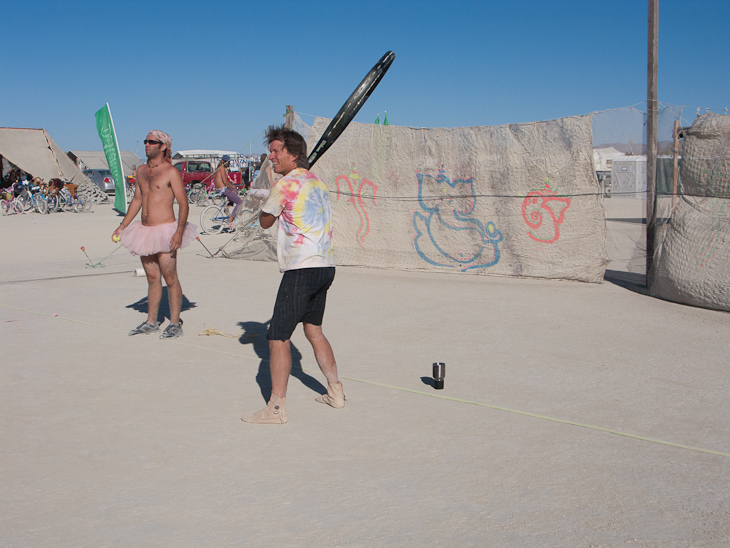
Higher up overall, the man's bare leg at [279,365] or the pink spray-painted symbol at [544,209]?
the pink spray-painted symbol at [544,209]

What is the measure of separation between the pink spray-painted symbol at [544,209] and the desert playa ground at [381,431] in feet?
5.45

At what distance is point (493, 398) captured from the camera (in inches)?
185

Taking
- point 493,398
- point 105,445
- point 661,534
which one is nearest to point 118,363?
point 105,445

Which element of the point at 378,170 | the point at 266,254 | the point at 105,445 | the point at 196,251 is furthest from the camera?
the point at 196,251

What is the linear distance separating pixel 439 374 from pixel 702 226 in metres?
4.55

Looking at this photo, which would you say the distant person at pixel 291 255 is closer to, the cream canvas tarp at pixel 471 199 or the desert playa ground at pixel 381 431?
the desert playa ground at pixel 381 431

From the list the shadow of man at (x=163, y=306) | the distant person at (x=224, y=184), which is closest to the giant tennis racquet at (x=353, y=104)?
the shadow of man at (x=163, y=306)

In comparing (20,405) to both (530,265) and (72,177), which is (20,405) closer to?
(530,265)

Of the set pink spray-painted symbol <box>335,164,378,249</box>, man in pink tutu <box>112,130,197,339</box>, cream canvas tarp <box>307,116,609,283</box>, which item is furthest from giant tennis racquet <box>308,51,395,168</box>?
pink spray-painted symbol <box>335,164,378,249</box>

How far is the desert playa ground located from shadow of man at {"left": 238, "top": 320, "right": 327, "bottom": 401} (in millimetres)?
28

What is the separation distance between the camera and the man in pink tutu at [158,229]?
6465 mm

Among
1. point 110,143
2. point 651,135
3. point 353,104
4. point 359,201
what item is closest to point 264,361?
point 353,104

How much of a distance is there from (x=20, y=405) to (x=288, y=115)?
762 centimetres

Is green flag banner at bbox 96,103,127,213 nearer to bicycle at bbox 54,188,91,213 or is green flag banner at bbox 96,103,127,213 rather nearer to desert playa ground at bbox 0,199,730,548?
bicycle at bbox 54,188,91,213
